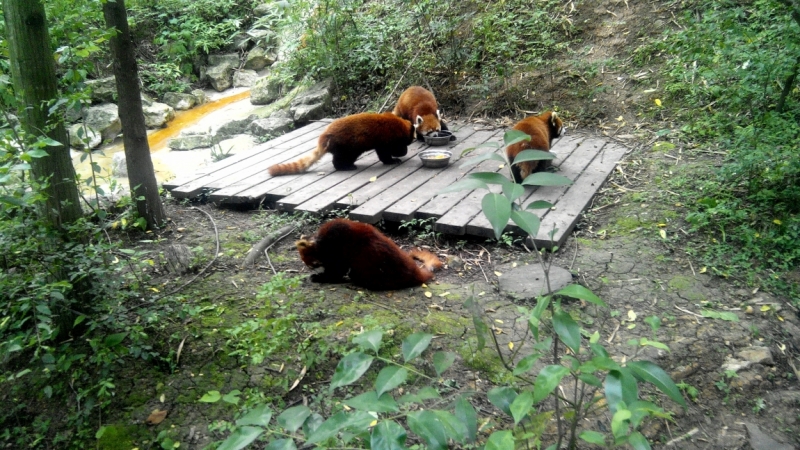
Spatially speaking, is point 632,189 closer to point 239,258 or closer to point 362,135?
point 362,135

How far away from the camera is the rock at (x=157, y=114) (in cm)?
985

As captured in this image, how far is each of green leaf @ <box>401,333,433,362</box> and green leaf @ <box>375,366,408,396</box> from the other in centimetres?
6

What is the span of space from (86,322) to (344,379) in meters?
2.30

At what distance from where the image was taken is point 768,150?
167 inches

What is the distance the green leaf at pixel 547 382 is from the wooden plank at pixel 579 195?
2.31 meters

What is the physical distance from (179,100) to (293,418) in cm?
1056

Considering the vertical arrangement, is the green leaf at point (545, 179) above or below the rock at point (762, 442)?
above

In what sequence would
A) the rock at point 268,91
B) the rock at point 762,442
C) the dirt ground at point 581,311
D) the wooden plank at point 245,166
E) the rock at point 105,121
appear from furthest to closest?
the rock at point 268,91 < the rock at point 105,121 < the wooden plank at point 245,166 < the dirt ground at point 581,311 < the rock at point 762,442

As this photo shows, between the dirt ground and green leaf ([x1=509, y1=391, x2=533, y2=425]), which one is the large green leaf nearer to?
green leaf ([x1=509, y1=391, x2=533, y2=425])

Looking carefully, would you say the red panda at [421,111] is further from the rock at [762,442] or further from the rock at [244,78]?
the rock at [244,78]

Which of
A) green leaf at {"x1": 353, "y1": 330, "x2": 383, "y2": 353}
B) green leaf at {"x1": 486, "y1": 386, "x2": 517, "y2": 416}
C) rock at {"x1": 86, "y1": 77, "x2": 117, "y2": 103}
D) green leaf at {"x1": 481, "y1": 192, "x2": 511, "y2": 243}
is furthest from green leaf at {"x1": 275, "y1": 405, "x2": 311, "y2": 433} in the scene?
rock at {"x1": 86, "y1": 77, "x2": 117, "y2": 103}

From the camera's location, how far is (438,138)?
20.4 feet

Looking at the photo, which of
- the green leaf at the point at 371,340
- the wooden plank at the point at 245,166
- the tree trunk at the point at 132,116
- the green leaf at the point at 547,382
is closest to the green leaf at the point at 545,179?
the green leaf at the point at 547,382

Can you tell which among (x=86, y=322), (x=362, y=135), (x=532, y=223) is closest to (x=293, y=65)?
(x=362, y=135)
